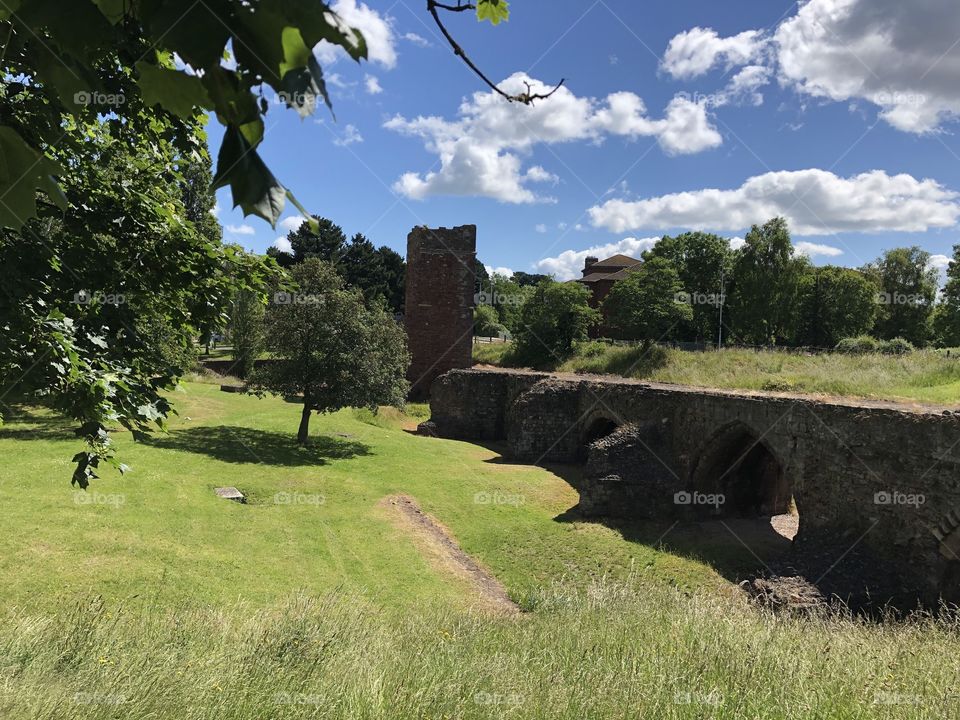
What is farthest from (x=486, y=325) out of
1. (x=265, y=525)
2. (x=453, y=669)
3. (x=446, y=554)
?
(x=453, y=669)

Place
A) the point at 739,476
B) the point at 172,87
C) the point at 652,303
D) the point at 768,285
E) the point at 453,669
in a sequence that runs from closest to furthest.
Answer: the point at 172,87
the point at 453,669
the point at 739,476
the point at 652,303
the point at 768,285

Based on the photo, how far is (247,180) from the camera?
1109 millimetres

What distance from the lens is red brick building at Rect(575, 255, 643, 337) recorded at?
54688 mm

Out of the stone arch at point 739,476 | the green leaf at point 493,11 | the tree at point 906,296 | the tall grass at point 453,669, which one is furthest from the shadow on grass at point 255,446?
the tree at point 906,296

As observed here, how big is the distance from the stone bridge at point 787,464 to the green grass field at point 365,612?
1574 millimetres

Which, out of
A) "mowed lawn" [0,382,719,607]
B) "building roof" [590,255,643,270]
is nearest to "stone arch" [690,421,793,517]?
"mowed lawn" [0,382,719,607]

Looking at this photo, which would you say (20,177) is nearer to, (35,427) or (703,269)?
(35,427)

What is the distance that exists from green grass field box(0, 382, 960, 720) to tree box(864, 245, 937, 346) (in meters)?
38.8

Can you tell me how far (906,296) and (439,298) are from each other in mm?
36816

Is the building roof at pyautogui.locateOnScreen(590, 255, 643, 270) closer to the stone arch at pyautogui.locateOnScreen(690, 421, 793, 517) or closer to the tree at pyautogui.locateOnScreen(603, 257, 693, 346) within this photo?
the tree at pyautogui.locateOnScreen(603, 257, 693, 346)

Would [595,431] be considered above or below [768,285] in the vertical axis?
below

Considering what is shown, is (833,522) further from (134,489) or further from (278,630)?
(134,489)

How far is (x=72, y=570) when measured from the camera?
932 cm

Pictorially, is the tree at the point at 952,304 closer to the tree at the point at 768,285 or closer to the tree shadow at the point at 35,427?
the tree at the point at 768,285
